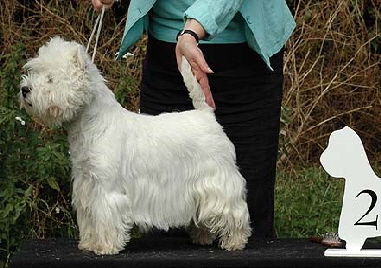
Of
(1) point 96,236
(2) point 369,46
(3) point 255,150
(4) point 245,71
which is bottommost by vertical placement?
(1) point 96,236

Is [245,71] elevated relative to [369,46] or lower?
lower

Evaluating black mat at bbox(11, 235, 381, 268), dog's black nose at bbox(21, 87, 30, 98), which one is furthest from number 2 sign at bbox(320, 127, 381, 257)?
dog's black nose at bbox(21, 87, 30, 98)

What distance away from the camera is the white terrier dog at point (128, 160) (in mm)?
2816

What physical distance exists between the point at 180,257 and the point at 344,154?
53 cm

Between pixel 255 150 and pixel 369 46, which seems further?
pixel 369 46

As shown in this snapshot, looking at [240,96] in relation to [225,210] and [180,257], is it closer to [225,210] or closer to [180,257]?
[225,210]

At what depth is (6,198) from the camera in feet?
13.2

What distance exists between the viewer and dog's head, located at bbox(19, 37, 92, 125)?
9.14 ft

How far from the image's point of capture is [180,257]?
2852 mm

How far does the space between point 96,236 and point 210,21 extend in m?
0.65

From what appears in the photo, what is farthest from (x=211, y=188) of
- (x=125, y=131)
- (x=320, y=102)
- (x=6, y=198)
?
(x=320, y=102)

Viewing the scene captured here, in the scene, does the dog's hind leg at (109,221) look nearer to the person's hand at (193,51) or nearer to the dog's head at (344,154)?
the person's hand at (193,51)

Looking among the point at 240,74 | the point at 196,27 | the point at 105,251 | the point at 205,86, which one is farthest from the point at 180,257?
the point at 240,74

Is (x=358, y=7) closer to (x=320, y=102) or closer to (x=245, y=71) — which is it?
(x=320, y=102)
